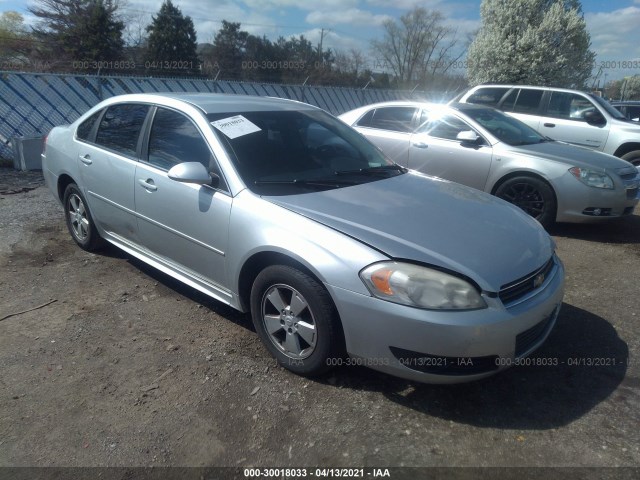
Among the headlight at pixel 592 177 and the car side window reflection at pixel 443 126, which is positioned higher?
the car side window reflection at pixel 443 126

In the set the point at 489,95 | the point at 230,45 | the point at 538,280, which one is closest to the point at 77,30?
the point at 230,45

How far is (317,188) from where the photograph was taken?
3221mm

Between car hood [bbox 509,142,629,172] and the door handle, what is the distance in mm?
4241

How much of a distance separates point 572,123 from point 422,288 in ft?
25.1

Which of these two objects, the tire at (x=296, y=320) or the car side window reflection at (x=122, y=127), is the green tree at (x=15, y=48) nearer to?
the car side window reflection at (x=122, y=127)

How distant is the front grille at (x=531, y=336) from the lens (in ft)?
8.43

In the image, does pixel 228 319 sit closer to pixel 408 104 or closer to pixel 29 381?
pixel 29 381

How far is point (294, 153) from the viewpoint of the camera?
3545 mm

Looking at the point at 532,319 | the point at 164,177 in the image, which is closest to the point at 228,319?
the point at 164,177

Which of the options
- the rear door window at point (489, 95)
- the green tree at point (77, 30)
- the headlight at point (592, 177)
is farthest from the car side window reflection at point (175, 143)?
the green tree at point (77, 30)

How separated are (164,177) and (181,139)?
0.31 m

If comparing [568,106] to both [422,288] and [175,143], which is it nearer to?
[175,143]

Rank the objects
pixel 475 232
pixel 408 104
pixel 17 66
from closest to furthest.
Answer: pixel 475 232
pixel 408 104
pixel 17 66

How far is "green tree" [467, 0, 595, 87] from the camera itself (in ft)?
67.5
